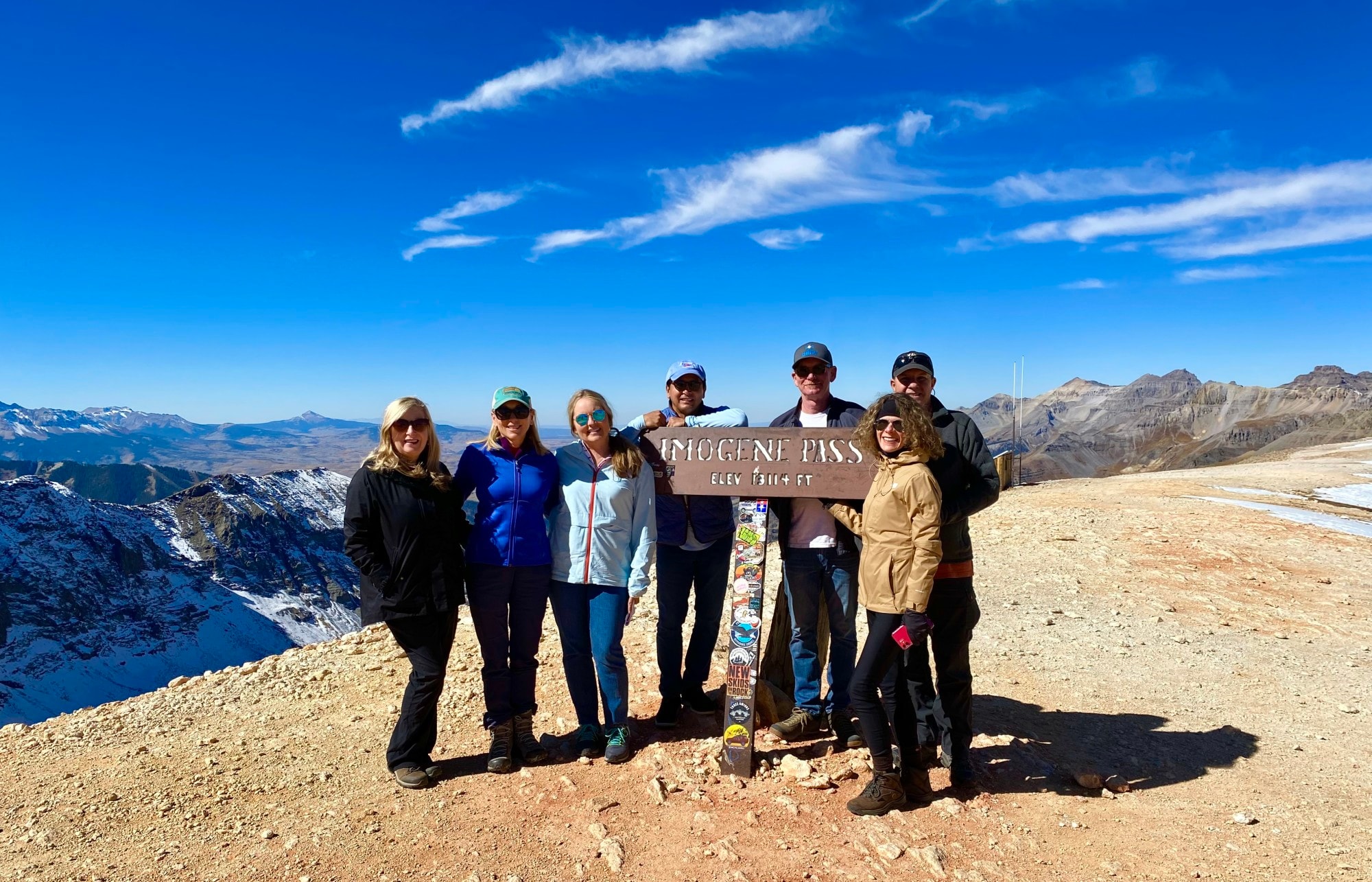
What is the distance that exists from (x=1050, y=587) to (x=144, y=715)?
1072 cm

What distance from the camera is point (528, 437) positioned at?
4695mm

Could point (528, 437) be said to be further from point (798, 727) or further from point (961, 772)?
point (961, 772)

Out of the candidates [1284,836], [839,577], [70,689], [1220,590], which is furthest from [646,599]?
[70,689]

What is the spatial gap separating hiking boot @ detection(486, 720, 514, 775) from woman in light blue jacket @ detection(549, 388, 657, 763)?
0.50 meters

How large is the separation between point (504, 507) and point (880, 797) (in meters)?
2.81

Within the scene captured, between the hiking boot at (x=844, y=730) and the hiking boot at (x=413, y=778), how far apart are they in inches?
107

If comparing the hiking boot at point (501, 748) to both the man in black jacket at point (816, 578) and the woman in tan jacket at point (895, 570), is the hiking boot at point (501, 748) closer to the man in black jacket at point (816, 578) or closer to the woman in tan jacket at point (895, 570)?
the man in black jacket at point (816, 578)

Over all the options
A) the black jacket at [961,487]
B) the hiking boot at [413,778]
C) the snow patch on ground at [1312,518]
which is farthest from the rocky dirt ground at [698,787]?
the snow patch on ground at [1312,518]

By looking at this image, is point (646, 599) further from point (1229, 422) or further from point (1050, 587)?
point (1229, 422)

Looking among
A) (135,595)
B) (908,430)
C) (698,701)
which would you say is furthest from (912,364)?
(135,595)

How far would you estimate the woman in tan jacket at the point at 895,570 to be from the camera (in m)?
3.80

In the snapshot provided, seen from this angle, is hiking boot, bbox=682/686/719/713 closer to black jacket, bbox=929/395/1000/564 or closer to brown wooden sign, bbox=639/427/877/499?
brown wooden sign, bbox=639/427/877/499

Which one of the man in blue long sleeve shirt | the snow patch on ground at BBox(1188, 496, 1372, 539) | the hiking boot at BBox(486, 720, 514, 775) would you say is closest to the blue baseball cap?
the man in blue long sleeve shirt

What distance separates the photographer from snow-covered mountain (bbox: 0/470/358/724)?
134 meters
